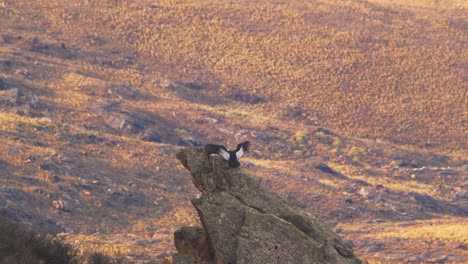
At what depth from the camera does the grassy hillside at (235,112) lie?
2344 inches

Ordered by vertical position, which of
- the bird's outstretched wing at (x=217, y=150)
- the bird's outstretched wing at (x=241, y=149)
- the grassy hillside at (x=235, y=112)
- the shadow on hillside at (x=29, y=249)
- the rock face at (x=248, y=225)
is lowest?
the grassy hillside at (x=235, y=112)

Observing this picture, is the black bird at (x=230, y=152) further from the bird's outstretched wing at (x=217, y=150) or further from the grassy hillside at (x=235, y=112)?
the grassy hillside at (x=235, y=112)

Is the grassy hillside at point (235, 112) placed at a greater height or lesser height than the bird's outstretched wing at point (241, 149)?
lesser

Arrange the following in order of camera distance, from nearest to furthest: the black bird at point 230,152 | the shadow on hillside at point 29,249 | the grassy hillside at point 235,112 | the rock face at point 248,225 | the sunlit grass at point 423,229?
the rock face at point 248,225 < the shadow on hillside at point 29,249 < the black bird at point 230,152 < the grassy hillside at point 235,112 < the sunlit grass at point 423,229

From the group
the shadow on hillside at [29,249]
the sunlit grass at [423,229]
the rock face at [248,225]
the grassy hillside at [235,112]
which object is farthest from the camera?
the sunlit grass at [423,229]

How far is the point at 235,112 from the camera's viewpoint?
88188 mm

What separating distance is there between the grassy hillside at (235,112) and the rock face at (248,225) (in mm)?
23482

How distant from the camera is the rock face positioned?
17141 millimetres

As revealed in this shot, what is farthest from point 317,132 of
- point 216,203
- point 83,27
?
point 216,203

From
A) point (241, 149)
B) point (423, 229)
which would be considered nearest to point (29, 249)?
point (241, 149)

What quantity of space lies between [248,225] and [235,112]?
233 ft

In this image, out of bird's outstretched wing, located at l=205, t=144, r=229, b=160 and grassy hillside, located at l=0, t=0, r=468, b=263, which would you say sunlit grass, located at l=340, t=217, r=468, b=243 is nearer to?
grassy hillside, located at l=0, t=0, r=468, b=263

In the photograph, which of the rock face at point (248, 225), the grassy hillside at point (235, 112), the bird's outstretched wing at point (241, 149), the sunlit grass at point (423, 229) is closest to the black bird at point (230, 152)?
the bird's outstretched wing at point (241, 149)

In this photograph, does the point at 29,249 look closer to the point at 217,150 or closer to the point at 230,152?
the point at 217,150
